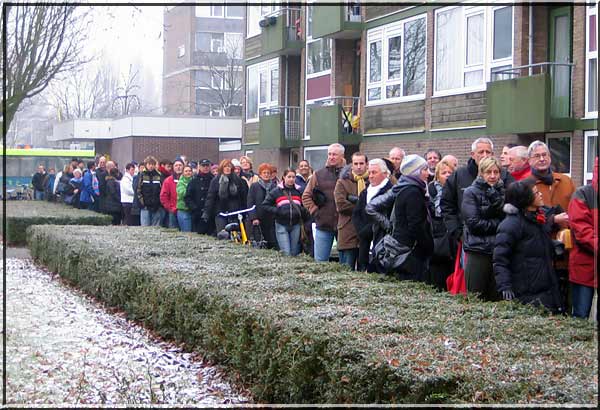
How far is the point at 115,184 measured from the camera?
23781mm

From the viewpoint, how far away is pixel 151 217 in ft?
67.0

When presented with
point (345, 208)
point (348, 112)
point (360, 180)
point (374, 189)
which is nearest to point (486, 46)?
point (348, 112)

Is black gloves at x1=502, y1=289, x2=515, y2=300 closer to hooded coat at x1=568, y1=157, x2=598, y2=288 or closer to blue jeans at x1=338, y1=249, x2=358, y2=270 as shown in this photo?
hooded coat at x1=568, y1=157, x2=598, y2=288

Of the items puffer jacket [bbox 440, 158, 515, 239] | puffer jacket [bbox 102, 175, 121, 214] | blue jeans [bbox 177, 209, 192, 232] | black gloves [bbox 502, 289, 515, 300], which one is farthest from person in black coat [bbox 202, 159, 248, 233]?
black gloves [bbox 502, 289, 515, 300]

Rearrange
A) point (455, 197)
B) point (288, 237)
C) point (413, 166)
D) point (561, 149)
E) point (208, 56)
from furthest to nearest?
point (208, 56) < point (561, 149) < point (288, 237) < point (455, 197) < point (413, 166)

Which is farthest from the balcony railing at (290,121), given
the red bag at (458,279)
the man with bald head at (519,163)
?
the red bag at (458,279)

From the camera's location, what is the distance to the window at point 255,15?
35969 mm

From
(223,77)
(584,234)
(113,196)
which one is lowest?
(113,196)

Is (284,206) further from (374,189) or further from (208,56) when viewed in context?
(208,56)

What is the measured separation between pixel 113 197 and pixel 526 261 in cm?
1730

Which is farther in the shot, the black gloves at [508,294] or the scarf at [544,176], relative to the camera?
the scarf at [544,176]

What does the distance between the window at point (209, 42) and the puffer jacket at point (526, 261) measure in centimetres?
7410

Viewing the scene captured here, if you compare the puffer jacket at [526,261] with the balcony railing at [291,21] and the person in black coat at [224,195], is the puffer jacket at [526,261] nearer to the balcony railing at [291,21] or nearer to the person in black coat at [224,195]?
the person in black coat at [224,195]

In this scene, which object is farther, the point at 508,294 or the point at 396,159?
the point at 396,159
